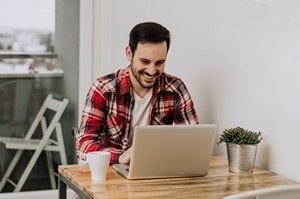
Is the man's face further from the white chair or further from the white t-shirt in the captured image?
the white chair

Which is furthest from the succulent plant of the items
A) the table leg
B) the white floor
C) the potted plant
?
the white floor

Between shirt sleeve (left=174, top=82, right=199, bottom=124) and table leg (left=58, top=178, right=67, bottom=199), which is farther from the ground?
shirt sleeve (left=174, top=82, right=199, bottom=124)

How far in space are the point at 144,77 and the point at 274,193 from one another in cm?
99

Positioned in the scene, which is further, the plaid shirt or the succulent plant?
the plaid shirt

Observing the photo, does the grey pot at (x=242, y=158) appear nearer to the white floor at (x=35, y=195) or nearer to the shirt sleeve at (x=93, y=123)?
the shirt sleeve at (x=93, y=123)

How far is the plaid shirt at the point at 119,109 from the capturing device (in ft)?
7.27

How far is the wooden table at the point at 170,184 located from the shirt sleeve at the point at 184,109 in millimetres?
366

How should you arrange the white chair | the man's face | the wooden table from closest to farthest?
the white chair
the wooden table
the man's face

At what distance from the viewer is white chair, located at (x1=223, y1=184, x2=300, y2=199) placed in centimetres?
131

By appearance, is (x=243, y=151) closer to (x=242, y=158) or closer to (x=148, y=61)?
(x=242, y=158)

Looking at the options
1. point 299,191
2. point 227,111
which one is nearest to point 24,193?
point 227,111

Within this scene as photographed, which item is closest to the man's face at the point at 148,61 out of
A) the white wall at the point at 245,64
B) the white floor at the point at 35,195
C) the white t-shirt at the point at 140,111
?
the white t-shirt at the point at 140,111

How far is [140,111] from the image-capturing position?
2.32m

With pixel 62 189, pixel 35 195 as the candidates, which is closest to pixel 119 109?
pixel 62 189
